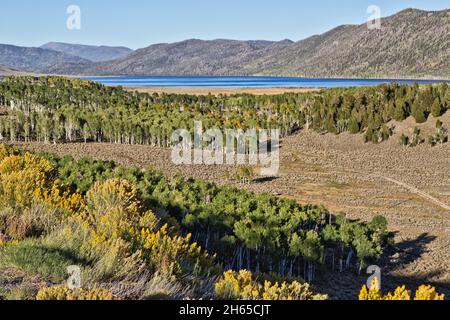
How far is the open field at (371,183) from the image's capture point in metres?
26.7

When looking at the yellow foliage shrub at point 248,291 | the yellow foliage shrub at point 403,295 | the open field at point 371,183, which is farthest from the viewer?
the open field at point 371,183

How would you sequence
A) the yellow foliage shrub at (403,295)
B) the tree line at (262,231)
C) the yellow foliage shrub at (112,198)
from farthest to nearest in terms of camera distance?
the tree line at (262,231)
the yellow foliage shrub at (112,198)
the yellow foliage shrub at (403,295)

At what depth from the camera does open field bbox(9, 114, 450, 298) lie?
26.7m

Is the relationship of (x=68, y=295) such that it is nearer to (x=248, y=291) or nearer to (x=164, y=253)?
(x=248, y=291)

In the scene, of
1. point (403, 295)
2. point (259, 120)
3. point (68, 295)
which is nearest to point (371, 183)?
point (259, 120)

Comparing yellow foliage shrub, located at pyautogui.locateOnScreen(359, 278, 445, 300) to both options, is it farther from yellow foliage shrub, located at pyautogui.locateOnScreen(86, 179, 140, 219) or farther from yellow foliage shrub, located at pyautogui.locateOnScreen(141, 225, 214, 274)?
yellow foliage shrub, located at pyautogui.locateOnScreen(86, 179, 140, 219)

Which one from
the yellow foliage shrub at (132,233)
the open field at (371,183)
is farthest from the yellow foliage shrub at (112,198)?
the open field at (371,183)

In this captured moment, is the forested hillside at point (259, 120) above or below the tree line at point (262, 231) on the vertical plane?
above

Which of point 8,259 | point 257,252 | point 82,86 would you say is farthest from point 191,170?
point 82,86

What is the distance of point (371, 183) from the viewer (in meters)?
48.8

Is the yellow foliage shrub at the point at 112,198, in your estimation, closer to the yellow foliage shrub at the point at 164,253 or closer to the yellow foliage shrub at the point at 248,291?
the yellow foliage shrub at the point at 164,253
